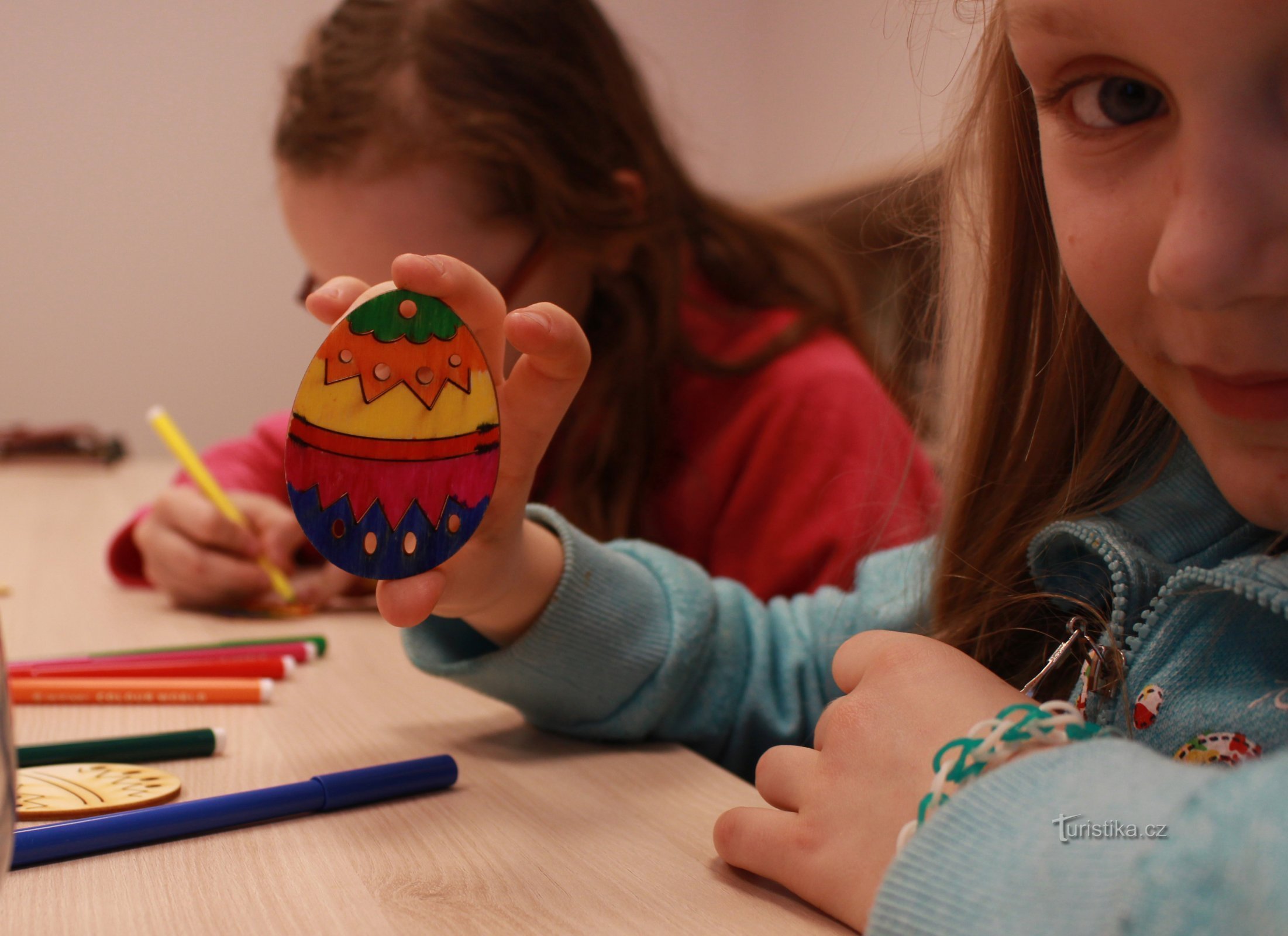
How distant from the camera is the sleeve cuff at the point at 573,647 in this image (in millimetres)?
481

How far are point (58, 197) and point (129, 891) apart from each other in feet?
7.09

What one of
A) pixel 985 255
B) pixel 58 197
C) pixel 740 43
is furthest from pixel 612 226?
pixel 740 43

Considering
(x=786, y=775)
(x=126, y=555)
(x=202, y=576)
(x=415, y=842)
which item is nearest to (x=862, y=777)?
(x=786, y=775)

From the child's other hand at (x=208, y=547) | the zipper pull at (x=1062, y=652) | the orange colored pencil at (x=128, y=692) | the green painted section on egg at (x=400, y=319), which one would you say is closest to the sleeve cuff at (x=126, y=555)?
the child's other hand at (x=208, y=547)

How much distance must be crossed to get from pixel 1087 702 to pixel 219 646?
0.48 meters

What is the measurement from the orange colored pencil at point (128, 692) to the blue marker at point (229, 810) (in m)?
0.14

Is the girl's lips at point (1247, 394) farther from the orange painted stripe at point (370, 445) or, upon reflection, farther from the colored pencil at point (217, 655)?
the colored pencil at point (217, 655)

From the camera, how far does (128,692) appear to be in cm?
51

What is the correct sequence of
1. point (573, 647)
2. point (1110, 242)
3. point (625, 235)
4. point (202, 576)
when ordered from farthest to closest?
1. point (625, 235)
2. point (202, 576)
3. point (573, 647)
4. point (1110, 242)

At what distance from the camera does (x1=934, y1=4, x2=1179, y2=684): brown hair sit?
0.47 meters

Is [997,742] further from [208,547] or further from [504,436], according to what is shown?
[208,547]

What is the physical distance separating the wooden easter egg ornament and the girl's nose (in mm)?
391

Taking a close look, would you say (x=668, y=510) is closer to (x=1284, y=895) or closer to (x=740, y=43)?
(x=1284, y=895)

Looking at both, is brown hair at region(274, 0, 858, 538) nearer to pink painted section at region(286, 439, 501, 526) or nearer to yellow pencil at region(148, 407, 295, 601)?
yellow pencil at region(148, 407, 295, 601)
